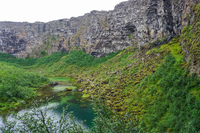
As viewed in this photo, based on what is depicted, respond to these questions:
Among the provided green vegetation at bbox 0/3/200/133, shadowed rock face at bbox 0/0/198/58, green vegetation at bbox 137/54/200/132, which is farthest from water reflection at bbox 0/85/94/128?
shadowed rock face at bbox 0/0/198/58

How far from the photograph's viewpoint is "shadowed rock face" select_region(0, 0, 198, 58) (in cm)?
4916

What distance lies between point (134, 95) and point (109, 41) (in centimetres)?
6608

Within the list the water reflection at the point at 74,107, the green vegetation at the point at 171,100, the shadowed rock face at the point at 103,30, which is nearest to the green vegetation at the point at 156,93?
the green vegetation at the point at 171,100

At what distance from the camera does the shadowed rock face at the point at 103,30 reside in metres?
49.2

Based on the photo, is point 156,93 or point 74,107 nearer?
point 156,93

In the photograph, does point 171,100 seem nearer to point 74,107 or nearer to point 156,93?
point 156,93

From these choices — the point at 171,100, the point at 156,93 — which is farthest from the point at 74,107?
the point at 171,100

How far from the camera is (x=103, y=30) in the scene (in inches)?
3971

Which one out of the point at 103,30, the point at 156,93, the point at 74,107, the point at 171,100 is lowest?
the point at 74,107

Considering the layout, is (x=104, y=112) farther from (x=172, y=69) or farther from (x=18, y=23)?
(x=18, y=23)

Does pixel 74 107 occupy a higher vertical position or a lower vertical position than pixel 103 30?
lower

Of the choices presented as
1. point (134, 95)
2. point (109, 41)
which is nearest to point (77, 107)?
point (134, 95)

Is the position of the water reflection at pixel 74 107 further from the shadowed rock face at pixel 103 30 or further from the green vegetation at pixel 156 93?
the shadowed rock face at pixel 103 30

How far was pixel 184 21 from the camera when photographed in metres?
36.5
